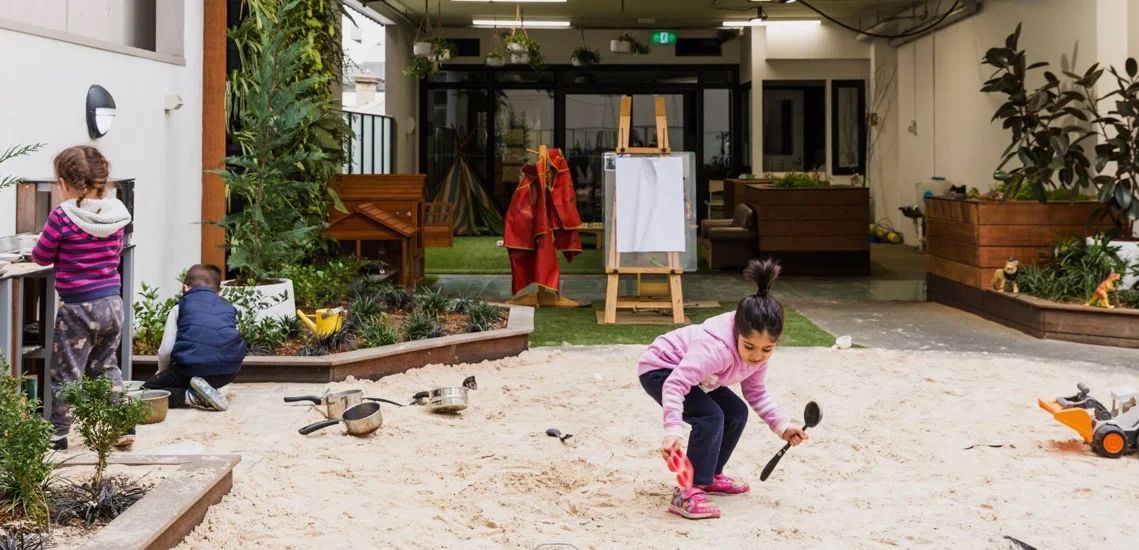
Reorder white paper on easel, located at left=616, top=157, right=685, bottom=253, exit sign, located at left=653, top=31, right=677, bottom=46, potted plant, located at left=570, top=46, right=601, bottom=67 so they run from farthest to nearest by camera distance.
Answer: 1. exit sign, located at left=653, top=31, right=677, bottom=46
2. potted plant, located at left=570, top=46, right=601, bottom=67
3. white paper on easel, located at left=616, top=157, right=685, bottom=253

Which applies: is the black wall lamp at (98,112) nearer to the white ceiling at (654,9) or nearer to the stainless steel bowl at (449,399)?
the stainless steel bowl at (449,399)

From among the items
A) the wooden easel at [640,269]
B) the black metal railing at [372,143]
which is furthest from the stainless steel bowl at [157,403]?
the black metal railing at [372,143]

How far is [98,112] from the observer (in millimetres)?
5809

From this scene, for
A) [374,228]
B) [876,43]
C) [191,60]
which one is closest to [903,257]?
[876,43]

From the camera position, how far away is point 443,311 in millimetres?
7828

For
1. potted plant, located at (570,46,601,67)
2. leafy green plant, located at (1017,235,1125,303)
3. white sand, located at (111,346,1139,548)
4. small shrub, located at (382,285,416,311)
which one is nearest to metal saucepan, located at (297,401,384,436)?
white sand, located at (111,346,1139,548)

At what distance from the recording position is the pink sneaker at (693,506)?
371 cm

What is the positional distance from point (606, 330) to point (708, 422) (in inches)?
187

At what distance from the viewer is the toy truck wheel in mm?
4520

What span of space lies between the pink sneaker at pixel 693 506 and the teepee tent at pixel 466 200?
48.9 feet

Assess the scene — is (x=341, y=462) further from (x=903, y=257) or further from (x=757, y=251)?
(x=903, y=257)

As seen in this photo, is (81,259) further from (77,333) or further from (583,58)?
(583,58)

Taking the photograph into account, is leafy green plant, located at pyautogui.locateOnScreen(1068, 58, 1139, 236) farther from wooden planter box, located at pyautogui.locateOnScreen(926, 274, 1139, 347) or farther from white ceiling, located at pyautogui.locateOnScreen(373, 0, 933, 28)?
white ceiling, located at pyautogui.locateOnScreen(373, 0, 933, 28)

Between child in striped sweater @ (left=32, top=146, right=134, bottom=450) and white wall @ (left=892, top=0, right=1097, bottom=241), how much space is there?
7.62 meters
